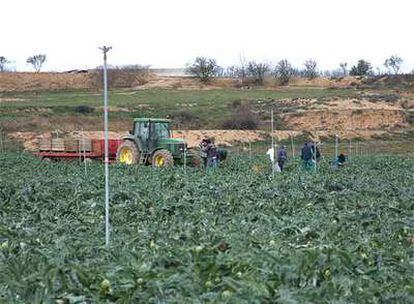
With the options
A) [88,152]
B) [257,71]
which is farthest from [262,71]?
[88,152]

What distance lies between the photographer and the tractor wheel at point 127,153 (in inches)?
1111

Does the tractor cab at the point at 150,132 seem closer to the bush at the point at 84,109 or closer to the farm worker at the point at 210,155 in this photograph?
the farm worker at the point at 210,155

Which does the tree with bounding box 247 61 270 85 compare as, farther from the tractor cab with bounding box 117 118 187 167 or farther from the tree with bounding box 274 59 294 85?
the tractor cab with bounding box 117 118 187 167

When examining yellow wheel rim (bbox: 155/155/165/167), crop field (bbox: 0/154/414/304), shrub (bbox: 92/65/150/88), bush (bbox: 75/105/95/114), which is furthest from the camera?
shrub (bbox: 92/65/150/88)

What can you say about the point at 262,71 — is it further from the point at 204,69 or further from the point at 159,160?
the point at 159,160

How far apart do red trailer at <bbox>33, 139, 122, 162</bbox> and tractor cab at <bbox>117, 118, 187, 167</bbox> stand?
159 centimetres

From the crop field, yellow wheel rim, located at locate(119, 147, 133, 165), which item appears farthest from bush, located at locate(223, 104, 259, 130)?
the crop field

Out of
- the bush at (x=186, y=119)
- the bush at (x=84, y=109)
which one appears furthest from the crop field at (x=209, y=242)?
the bush at (x=84, y=109)

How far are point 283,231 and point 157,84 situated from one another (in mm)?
81101

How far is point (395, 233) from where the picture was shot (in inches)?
391

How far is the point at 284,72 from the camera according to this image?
314 feet

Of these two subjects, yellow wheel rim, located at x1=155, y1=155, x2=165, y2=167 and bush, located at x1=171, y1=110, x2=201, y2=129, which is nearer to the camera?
yellow wheel rim, located at x1=155, y1=155, x2=165, y2=167

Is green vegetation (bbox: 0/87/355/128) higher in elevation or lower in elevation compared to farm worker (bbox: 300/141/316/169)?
higher

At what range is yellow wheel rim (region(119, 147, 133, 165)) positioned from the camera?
1128 inches
